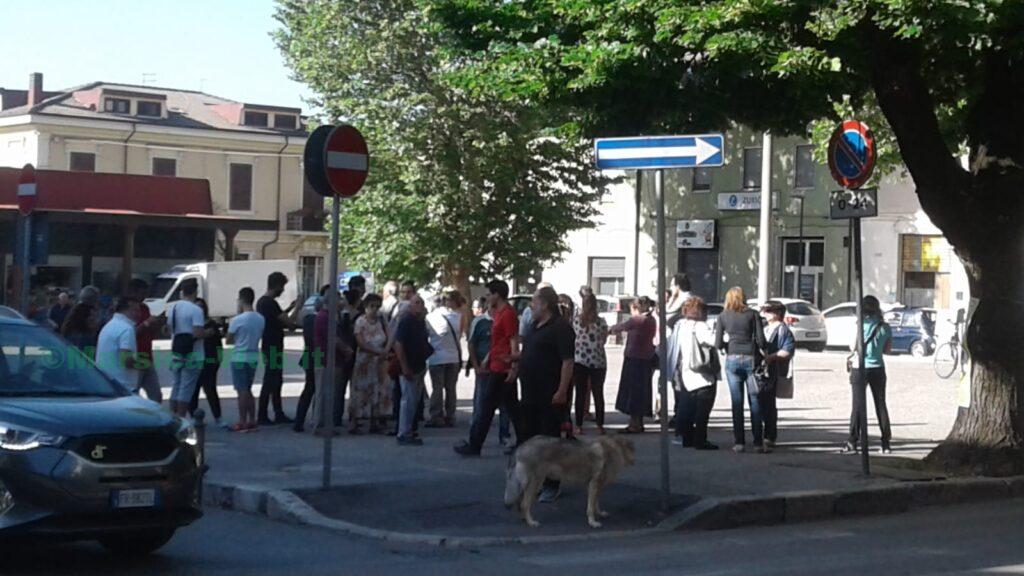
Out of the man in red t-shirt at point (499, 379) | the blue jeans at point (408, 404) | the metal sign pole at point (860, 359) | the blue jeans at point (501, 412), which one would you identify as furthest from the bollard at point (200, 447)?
the metal sign pole at point (860, 359)

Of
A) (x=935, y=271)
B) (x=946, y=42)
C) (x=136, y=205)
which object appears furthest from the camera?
(x=136, y=205)

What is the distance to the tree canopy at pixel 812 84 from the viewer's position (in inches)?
515

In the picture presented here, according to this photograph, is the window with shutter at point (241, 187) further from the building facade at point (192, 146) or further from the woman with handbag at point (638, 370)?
the woman with handbag at point (638, 370)

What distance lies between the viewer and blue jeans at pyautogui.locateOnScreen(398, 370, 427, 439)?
16.3 metres

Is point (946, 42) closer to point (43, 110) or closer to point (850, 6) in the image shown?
point (850, 6)

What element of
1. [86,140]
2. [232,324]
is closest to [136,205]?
[86,140]

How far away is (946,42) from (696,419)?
5.39 metres

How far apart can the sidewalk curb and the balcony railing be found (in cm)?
5682

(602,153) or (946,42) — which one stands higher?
(946,42)

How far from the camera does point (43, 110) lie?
62.3 m

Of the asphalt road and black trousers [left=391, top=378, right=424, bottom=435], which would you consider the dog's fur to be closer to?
the asphalt road

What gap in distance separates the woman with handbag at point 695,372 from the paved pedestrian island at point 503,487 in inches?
14.1

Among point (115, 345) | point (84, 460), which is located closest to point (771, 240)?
point (115, 345)

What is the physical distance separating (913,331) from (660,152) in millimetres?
31132
